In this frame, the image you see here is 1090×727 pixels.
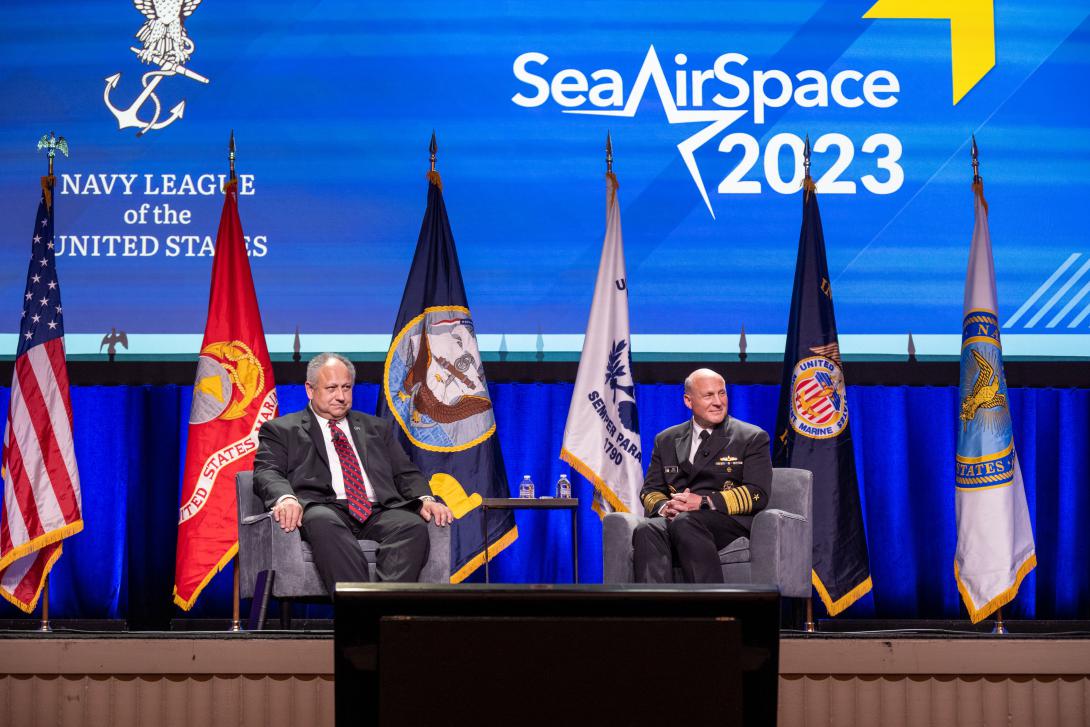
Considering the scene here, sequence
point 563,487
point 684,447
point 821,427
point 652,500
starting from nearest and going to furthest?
point 652,500, point 684,447, point 821,427, point 563,487

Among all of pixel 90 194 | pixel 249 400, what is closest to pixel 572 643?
pixel 249 400

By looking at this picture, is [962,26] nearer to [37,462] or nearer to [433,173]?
[433,173]

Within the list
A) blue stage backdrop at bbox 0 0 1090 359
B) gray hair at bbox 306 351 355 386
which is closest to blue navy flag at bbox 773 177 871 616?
blue stage backdrop at bbox 0 0 1090 359

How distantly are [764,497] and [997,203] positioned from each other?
2067 millimetres

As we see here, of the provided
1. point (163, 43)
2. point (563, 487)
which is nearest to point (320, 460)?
point (563, 487)

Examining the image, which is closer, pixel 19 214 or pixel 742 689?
pixel 742 689

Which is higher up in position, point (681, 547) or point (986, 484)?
point (986, 484)

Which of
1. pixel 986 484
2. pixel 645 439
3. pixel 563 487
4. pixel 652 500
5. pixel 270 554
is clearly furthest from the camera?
pixel 645 439

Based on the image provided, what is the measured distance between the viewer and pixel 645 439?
5.11 metres

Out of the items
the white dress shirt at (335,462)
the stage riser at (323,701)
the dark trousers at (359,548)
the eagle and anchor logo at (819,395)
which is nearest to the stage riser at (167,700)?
the stage riser at (323,701)

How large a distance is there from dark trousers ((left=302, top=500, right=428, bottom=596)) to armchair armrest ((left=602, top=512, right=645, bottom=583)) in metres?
0.66

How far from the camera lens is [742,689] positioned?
1.02 m

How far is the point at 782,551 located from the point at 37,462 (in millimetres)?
2851

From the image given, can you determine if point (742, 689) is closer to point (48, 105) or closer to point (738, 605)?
point (738, 605)
